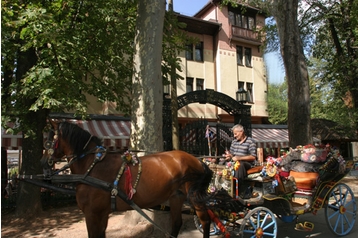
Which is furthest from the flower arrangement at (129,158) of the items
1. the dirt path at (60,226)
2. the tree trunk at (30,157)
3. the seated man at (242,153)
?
the tree trunk at (30,157)

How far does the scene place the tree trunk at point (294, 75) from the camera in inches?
362

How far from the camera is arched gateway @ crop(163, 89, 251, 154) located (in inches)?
414

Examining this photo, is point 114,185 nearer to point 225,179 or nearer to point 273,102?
point 225,179

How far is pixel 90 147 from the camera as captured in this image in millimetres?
4375

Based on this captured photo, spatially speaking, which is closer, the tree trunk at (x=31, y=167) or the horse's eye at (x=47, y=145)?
the horse's eye at (x=47, y=145)

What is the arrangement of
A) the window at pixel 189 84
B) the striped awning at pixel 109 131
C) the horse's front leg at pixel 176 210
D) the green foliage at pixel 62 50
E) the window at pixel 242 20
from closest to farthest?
the horse's front leg at pixel 176 210
the green foliage at pixel 62 50
the striped awning at pixel 109 131
the window at pixel 189 84
the window at pixel 242 20

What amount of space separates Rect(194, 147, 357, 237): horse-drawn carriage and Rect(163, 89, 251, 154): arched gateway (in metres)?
4.84

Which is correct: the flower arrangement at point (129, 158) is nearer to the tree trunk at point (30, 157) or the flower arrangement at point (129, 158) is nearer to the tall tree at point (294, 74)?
the tree trunk at point (30, 157)

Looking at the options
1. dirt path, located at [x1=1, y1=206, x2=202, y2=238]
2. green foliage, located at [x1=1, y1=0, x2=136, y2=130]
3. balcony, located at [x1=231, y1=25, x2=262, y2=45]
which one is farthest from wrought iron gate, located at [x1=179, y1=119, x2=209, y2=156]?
balcony, located at [x1=231, y1=25, x2=262, y2=45]

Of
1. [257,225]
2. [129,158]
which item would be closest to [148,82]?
[129,158]

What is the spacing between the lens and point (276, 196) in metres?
5.33

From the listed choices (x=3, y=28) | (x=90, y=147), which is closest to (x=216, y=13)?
(x=3, y=28)

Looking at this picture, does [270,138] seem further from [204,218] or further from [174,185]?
[174,185]

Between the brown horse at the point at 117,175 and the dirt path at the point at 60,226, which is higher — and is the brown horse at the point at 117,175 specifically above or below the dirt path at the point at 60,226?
above
